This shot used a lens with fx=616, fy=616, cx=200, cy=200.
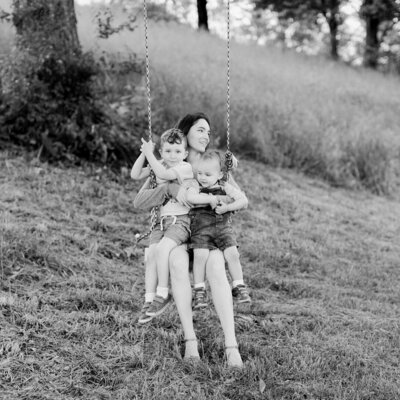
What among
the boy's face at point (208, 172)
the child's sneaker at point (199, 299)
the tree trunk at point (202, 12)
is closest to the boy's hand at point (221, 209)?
the boy's face at point (208, 172)

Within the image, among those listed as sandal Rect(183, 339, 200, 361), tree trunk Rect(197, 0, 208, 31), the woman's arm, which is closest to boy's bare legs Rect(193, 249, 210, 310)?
sandal Rect(183, 339, 200, 361)

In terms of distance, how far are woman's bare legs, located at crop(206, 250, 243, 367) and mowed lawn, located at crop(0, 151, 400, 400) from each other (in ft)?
0.36

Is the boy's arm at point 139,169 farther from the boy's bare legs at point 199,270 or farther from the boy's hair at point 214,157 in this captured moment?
the boy's bare legs at point 199,270

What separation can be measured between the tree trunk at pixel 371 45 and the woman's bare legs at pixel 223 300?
789 inches

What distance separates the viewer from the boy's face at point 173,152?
4055 millimetres

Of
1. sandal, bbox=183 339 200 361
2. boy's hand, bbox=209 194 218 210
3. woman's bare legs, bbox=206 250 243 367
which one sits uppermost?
boy's hand, bbox=209 194 218 210

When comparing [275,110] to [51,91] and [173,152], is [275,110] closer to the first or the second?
[51,91]

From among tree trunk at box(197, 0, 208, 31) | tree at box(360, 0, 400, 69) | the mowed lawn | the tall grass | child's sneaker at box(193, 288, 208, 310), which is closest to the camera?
the mowed lawn

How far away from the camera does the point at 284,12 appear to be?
22.9 metres

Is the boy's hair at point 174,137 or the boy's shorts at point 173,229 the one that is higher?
the boy's hair at point 174,137

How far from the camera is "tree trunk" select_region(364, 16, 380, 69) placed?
2241 centimetres

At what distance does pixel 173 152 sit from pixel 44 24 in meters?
4.38

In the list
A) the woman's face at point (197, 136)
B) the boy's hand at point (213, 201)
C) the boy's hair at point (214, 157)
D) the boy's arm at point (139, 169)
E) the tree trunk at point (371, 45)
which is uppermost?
the woman's face at point (197, 136)

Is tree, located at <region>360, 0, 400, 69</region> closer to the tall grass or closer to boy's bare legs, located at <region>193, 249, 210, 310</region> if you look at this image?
the tall grass
